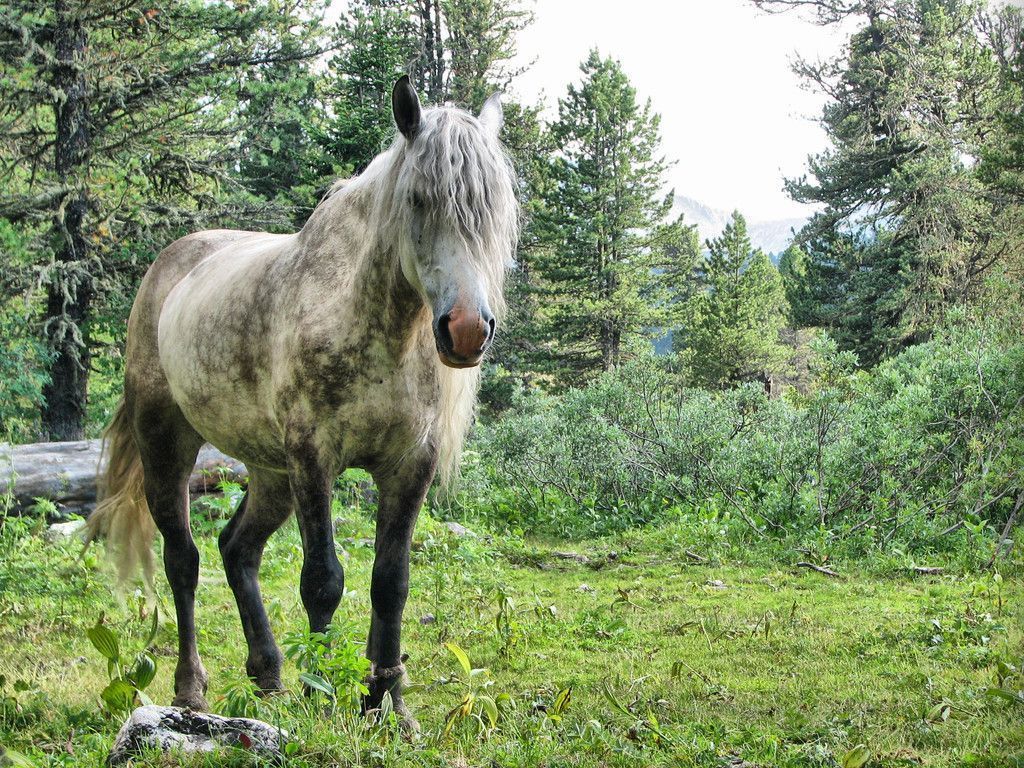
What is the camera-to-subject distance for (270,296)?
3.26m

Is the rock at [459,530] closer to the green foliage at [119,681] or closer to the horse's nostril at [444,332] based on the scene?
the green foliage at [119,681]

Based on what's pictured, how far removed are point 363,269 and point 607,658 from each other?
7.79 feet

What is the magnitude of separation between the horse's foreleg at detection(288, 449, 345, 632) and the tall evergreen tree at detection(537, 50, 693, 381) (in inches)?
911

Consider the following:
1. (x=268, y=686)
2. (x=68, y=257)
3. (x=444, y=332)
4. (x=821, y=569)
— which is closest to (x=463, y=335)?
(x=444, y=332)

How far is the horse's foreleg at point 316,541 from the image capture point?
300 cm

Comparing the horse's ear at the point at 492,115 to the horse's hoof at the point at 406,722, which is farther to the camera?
the horse's ear at the point at 492,115

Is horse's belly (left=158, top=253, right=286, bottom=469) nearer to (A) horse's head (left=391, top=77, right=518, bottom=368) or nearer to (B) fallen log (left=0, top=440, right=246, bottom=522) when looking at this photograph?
(A) horse's head (left=391, top=77, right=518, bottom=368)

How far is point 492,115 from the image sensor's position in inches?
125

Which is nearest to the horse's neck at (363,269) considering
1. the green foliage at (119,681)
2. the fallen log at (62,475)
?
the green foliage at (119,681)

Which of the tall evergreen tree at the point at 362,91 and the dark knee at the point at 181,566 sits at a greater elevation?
the tall evergreen tree at the point at 362,91

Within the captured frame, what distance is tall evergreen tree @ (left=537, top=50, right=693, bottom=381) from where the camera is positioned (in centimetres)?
2656

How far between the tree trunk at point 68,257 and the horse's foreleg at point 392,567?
1015 cm

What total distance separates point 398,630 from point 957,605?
11.2 feet

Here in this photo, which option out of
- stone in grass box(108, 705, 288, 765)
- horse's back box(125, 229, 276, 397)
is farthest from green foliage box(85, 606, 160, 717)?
horse's back box(125, 229, 276, 397)
